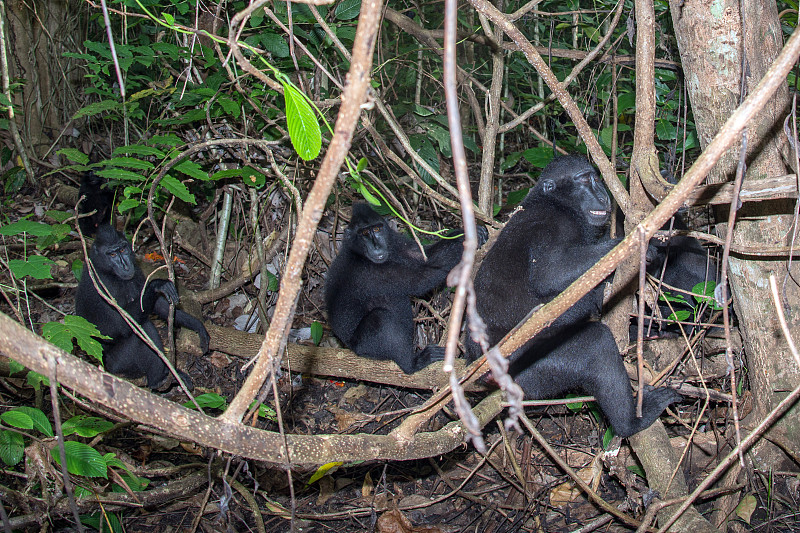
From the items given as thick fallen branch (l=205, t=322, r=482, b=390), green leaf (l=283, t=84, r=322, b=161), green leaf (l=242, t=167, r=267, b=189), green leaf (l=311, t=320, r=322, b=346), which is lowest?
green leaf (l=311, t=320, r=322, b=346)

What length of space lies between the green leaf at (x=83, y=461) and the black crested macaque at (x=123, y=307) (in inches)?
111

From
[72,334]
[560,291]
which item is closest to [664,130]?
[560,291]

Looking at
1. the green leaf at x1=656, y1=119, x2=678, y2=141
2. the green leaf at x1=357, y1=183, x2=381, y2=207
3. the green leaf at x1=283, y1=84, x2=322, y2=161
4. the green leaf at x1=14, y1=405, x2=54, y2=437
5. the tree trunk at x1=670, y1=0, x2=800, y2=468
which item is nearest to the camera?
the green leaf at x1=283, y1=84, x2=322, y2=161

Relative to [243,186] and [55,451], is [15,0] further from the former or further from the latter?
[55,451]

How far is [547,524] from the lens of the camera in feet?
15.1

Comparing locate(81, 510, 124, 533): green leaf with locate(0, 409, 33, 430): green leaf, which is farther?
locate(81, 510, 124, 533): green leaf

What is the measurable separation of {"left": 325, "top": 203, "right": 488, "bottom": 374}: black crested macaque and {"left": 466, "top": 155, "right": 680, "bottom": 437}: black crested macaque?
113 cm

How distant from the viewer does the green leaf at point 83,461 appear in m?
3.37

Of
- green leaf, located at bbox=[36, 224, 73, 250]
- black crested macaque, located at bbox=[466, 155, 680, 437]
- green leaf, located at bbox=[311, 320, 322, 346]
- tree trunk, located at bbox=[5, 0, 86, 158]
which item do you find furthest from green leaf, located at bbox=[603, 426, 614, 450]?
tree trunk, located at bbox=[5, 0, 86, 158]

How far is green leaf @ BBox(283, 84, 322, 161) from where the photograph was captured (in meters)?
2.04

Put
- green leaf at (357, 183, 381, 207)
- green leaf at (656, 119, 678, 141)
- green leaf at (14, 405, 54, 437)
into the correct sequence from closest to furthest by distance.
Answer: green leaf at (357, 183, 381, 207)
green leaf at (14, 405, 54, 437)
green leaf at (656, 119, 678, 141)

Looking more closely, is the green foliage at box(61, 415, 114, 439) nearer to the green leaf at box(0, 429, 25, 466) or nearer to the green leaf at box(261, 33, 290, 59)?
the green leaf at box(0, 429, 25, 466)

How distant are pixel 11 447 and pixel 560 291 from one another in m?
3.53

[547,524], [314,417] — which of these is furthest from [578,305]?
[314,417]
